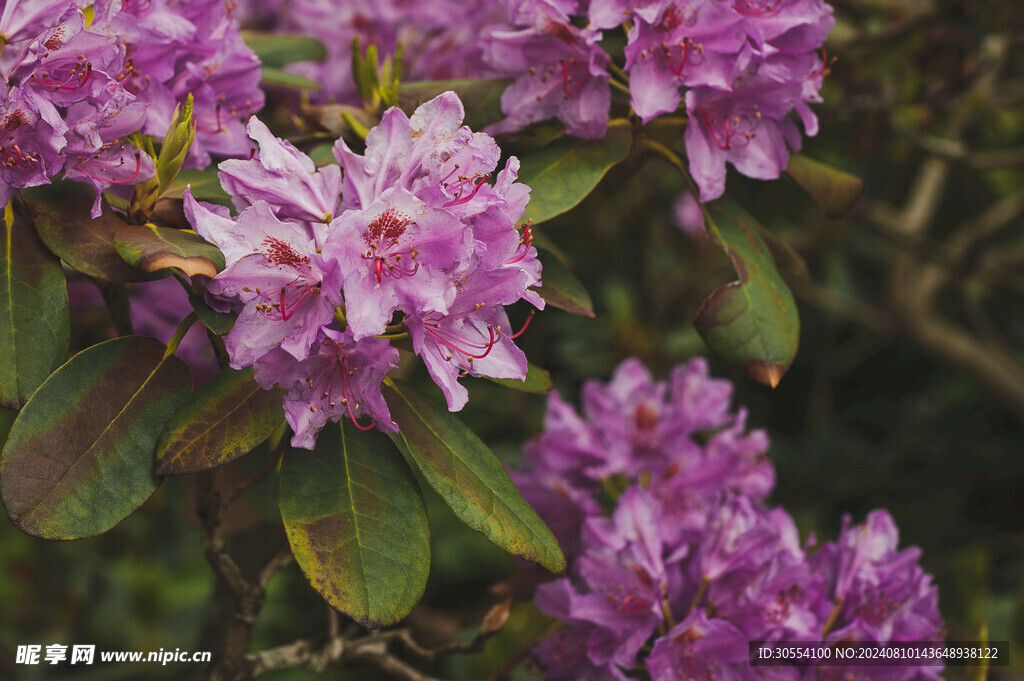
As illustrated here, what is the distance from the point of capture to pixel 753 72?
1.26 metres

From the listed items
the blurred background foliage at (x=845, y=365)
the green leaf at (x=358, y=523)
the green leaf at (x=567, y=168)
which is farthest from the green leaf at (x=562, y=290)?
the blurred background foliage at (x=845, y=365)

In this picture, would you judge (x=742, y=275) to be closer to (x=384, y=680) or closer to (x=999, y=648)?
(x=999, y=648)

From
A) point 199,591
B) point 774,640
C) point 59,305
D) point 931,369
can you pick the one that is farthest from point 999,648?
point 931,369

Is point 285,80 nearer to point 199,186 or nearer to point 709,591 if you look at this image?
point 199,186

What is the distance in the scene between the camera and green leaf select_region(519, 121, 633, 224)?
122 cm

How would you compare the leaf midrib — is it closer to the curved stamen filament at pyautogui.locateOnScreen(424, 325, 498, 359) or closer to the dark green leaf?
the dark green leaf

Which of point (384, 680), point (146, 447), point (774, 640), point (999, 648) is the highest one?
point (146, 447)

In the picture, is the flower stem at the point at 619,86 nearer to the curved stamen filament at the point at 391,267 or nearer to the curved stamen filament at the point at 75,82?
the curved stamen filament at the point at 391,267

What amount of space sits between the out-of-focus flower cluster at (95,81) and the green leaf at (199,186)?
1.3 inches

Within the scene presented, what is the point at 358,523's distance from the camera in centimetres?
98

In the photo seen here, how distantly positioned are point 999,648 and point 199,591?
1926mm

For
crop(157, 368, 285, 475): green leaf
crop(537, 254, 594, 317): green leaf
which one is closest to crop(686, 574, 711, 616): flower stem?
crop(537, 254, 594, 317): green leaf

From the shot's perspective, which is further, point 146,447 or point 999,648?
point 999,648

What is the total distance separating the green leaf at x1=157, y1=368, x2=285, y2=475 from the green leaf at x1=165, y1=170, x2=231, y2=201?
0.87ft
